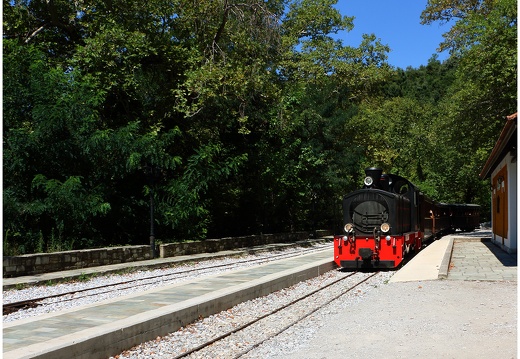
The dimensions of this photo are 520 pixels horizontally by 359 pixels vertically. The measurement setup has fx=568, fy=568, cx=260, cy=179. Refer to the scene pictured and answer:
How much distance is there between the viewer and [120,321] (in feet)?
24.0

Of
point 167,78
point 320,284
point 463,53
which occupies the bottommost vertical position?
point 320,284

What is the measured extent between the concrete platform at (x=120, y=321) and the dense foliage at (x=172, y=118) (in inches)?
297

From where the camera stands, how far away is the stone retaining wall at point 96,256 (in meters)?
14.0

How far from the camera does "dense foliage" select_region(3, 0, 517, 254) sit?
1764 cm

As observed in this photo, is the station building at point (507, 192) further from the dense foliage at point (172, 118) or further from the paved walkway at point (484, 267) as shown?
the dense foliage at point (172, 118)

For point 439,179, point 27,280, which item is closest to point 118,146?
point 27,280

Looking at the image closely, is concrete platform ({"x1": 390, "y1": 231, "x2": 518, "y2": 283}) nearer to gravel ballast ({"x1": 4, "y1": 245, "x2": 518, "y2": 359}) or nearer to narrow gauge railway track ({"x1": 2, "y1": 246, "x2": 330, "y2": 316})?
gravel ballast ({"x1": 4, "y1": 245, "x2": 518, "y2": 359})

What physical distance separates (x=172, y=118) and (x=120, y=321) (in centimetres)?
1687

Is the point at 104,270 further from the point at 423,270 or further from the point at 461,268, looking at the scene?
the point at 461,268

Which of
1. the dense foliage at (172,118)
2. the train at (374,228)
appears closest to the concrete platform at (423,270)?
the train at (374,228)

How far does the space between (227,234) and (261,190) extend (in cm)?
277

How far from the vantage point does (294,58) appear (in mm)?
41812

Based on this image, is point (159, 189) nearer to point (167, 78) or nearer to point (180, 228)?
point (180, 228)

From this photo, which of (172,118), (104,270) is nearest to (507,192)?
(172,118)
